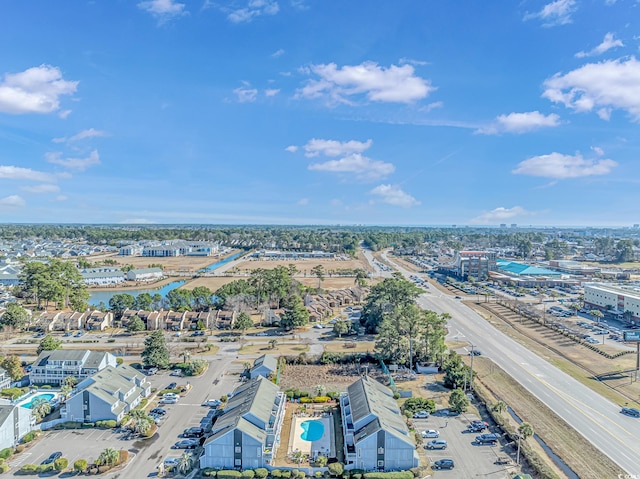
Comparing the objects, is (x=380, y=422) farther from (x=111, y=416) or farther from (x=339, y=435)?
(x=111, y=416)

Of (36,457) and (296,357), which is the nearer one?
(36,457)

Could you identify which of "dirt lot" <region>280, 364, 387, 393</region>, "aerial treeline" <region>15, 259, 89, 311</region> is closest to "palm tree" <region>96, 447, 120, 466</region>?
"dirt lot" <region>280, 364, 387, 393</region>

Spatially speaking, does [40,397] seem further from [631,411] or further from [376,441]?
[631,411]

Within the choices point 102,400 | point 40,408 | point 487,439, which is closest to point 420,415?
point 487,439

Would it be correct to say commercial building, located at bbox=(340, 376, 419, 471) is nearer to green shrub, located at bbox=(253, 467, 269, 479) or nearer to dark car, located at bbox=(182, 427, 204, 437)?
green shrub, located at bbox=(253, 467, 269, 479)

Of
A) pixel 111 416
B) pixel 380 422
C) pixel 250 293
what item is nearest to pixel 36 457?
pixel 111 416

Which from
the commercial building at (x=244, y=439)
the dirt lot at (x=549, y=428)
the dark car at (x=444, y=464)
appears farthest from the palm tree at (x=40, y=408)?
the dirt lot at (x=549, y=428)
